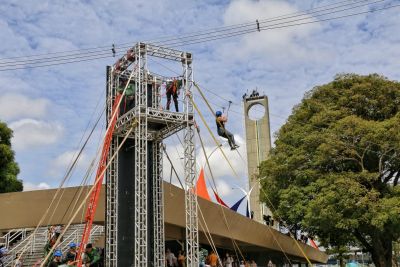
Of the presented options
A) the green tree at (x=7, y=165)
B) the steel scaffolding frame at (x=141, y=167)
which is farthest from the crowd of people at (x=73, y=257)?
the green tree at (x=7, y=165)

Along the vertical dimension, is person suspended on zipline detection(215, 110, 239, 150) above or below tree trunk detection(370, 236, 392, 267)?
above

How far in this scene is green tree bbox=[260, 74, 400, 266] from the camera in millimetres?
18688

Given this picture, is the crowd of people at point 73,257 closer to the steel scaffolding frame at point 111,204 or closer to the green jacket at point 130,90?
the steel scaffolding frame at point 111,204

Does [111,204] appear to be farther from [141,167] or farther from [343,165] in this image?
[343,165]

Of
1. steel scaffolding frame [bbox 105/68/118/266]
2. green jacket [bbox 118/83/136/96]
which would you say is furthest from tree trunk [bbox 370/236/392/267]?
green jacket [bbox 118/83/136/96]

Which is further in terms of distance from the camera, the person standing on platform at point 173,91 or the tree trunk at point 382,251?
the tree trunk at point 382,251

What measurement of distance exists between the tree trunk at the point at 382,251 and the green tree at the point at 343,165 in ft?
0.13

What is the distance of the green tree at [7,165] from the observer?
78.5 feet

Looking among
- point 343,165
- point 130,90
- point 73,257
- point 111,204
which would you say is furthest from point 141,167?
point 343,165

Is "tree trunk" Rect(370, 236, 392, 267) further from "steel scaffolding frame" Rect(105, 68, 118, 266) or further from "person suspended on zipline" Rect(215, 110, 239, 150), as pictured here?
"steel scaffolding frame" Rect(105, 68, 118, 266)

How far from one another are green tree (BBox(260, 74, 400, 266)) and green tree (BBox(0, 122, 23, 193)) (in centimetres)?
1191

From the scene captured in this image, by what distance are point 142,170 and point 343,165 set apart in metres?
9.90

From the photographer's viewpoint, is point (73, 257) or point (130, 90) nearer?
point (73, 257)

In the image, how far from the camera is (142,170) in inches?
551
